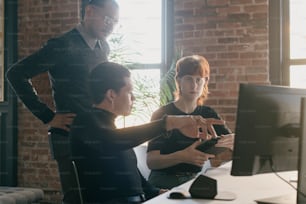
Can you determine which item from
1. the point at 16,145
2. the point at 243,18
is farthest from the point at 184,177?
the point at 16,145

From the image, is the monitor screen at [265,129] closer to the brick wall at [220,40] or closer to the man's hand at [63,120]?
the man's hand at [63,120]

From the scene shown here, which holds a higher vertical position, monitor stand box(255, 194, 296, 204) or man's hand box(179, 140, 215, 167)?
man's hand box(179, 140, 215, 167)

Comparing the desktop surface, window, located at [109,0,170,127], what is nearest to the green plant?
window, located at [109,0,170,127]

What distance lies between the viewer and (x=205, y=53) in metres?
3.79

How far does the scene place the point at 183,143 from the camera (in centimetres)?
246

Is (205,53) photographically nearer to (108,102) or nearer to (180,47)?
(180,47)

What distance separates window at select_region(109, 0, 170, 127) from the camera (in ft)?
12.8

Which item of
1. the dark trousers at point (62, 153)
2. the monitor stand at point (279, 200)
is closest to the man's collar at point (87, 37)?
the dark trousers at point (62, 153)

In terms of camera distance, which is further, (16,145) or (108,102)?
(16,145)

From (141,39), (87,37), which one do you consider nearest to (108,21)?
(87,37)

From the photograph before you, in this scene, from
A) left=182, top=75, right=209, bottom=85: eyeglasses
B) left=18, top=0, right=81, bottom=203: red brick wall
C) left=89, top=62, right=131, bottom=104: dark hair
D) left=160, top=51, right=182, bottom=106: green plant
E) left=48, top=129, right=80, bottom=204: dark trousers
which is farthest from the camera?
left=18, top=0, right=81, bottom=203: red brick wall

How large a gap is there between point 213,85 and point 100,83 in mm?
2208

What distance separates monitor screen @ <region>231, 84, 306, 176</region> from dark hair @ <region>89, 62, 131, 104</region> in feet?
1.67

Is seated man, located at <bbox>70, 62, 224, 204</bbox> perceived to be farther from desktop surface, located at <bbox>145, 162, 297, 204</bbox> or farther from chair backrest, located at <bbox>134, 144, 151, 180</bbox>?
chair backrest, located at <bbox>134, 144, 151, 180</bbox>
